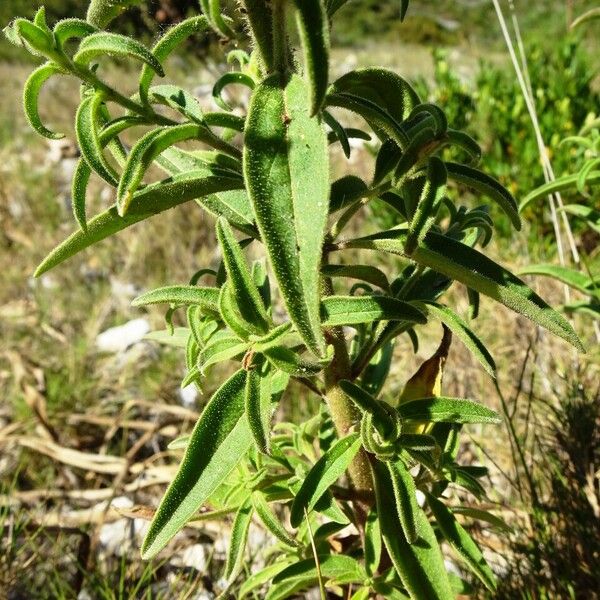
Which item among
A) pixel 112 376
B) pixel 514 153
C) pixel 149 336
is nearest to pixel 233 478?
pixel 149 336

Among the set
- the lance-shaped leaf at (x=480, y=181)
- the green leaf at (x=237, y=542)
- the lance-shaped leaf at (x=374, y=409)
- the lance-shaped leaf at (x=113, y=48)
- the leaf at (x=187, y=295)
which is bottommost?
the green leaf at (x=237, y=542)

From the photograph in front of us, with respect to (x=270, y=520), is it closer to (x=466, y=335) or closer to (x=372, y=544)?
(x=372, y=544)

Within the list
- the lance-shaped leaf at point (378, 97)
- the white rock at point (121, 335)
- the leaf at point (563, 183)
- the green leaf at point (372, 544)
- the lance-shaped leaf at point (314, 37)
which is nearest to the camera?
the lance-shaped leaf at point (314, 37)

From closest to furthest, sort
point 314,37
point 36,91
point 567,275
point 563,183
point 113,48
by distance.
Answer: point 314,37, point 113,48, point 36,91, point 563,183, point 567,275

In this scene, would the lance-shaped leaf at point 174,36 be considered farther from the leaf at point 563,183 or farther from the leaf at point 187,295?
the leaf at point 563,183

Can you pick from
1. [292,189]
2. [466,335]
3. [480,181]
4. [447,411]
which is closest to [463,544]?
[447,411]

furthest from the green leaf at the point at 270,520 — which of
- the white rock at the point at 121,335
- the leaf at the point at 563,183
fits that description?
the white rock at the point at 121,335
